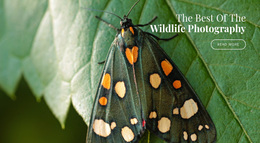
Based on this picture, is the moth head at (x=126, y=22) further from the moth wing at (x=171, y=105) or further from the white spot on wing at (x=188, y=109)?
the white spot on wing at (x=188, y=109)

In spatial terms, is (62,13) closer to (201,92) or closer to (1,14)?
(1,14)

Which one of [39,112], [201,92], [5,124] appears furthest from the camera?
[5,124]

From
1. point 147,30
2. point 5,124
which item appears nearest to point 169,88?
point 147,30

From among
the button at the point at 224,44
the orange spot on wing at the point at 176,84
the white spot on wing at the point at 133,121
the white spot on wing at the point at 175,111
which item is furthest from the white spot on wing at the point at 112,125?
the button at the point at 224,44

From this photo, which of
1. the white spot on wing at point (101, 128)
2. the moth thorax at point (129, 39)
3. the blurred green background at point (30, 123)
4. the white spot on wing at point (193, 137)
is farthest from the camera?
the blurred green background at point (30, 123)

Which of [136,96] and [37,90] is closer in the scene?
[136,96]

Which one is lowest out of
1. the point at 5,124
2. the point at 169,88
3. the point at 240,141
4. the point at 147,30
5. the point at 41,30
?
the point at 5,124

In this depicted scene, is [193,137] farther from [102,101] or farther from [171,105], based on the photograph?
[102,101]
